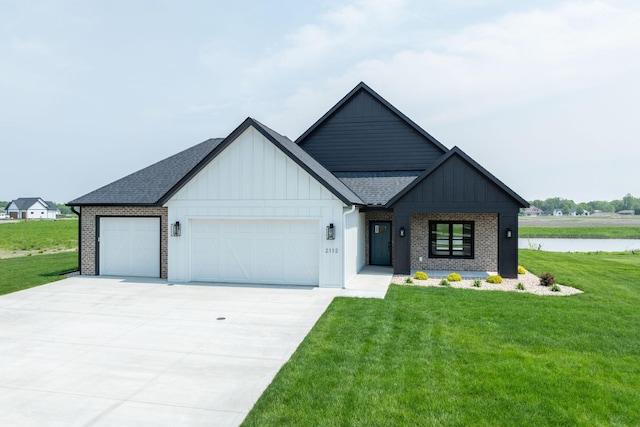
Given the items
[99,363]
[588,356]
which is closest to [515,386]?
[588,356]

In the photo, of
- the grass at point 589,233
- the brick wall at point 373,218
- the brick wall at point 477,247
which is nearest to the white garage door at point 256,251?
the brick wall at point 373,218

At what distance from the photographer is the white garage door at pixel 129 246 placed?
1530 centimetres

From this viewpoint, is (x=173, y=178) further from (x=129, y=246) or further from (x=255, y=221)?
(x=255, y=221)

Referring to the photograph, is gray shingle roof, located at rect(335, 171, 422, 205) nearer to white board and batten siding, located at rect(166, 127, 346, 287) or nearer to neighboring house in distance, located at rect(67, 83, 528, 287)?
neighboring house in distance, located at rect(67, 83, 528, 287)

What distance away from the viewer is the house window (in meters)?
17.1

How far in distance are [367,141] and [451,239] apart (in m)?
6.24

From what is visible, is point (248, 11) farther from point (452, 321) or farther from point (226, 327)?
point (452, 321)

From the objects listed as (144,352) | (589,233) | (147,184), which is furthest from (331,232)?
(589,233)

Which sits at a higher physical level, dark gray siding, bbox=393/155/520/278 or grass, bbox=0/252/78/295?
dark gray siding, bbox=393/155/520/278

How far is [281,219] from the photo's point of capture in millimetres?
13656

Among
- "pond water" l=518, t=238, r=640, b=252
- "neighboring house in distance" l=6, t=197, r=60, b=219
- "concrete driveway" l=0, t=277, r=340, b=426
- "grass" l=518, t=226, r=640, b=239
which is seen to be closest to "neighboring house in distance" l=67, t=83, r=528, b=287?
"concrete driveway" l=0, t=277, r=340, b=426

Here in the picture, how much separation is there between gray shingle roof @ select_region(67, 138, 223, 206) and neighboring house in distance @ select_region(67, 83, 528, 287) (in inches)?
2.9

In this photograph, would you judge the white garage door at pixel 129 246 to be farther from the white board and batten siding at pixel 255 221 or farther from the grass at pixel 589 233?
the grass at pixel 589 233

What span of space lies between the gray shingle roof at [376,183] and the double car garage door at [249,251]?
3.89 m
